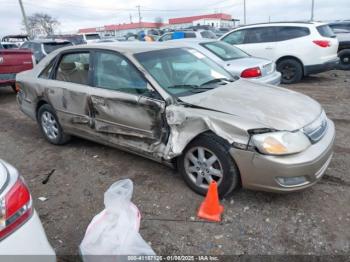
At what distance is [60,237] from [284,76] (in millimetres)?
8045

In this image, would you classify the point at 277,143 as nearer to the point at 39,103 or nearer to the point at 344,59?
the point at 39,103

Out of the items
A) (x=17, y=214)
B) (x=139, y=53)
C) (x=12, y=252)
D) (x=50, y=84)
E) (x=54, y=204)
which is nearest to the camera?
(x=12, y=252)

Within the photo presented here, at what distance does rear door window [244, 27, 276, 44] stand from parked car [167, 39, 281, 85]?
2.07 m

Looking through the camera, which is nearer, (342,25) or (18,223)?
(18,223)

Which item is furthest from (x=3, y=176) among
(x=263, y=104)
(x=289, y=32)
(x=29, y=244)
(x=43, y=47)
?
(x=43, y=47)

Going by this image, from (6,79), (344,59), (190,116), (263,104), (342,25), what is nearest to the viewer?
(190,116)

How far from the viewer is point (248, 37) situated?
31.9ft

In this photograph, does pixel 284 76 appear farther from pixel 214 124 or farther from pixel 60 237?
pixel 60 237

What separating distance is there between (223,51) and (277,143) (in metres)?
5.26

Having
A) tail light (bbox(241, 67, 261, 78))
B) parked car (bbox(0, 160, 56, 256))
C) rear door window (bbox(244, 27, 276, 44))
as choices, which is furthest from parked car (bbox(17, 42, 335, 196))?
rear door window (bbox(244, 27, 276, 44))

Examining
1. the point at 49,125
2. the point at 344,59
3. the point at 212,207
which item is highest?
the point at 49,125

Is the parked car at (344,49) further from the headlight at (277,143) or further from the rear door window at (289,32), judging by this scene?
the headlight at (277,143)

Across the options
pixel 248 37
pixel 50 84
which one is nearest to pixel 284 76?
pixel 248 37

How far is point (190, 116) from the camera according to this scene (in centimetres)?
301
